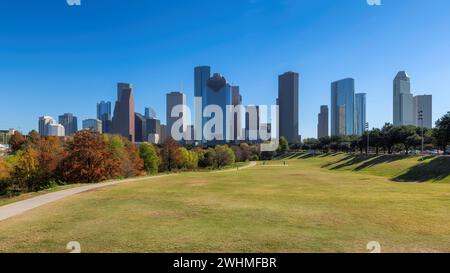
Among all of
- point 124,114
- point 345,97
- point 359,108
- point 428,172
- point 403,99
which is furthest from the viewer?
point 124,114

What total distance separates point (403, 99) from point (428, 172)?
65.1 m

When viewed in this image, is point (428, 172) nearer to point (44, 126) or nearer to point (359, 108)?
point (359, 108)

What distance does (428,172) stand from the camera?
1705 inches

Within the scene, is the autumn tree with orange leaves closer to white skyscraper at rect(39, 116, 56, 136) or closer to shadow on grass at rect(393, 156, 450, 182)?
shadow on grass at rect(393, 156, 450, 182)

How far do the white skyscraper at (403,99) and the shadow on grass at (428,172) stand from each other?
5500 centimetres

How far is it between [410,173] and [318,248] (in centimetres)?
4498

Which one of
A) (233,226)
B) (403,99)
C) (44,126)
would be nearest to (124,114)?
(44,126)

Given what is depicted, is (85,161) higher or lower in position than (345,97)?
lower

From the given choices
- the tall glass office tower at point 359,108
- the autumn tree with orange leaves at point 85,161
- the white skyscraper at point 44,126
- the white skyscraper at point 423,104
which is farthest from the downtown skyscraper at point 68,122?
the white skyscraper at point 423,104

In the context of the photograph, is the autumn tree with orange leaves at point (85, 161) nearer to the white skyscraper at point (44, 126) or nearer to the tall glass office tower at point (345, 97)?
the white skyscraper at point (44, 126)

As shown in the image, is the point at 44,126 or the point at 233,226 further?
the point at 44,126

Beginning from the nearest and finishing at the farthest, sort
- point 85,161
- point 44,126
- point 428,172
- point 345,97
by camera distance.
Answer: point 428,172 → point 85,161 → point 345,97 → point 44,126
